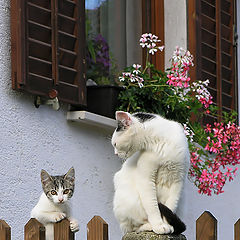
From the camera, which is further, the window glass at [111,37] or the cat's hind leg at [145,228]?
the window glass at [111,37]

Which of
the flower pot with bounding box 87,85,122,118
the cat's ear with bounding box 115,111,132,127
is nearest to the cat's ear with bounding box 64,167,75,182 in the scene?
the cat's ear with bounding box 115,111,132,127

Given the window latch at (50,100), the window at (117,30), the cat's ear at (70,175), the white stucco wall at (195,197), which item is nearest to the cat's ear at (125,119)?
the cat's ear at (70,175)

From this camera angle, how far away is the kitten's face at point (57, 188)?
3365 mm

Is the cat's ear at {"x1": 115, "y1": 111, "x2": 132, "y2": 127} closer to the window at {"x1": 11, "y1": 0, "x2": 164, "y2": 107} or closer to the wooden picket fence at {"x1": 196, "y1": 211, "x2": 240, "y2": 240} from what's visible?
the wooden picket fence at {"x1": 196, "y1": 211, "x2": 240, "y2": 240}

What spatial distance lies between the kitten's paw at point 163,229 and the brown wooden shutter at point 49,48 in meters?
1.67

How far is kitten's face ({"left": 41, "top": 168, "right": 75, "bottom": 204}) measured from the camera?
3.37 metres

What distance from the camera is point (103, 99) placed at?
18.1 ft

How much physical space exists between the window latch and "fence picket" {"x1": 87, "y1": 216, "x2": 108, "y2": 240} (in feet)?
6.51

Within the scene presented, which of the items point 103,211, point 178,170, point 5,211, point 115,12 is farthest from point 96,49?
point 178,170

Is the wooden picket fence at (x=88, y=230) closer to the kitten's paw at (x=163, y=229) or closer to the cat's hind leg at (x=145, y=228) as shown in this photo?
the kitten's paw at (x=163, y=229)

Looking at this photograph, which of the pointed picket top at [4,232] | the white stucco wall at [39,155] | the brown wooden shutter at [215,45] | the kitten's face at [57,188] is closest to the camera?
the pointed picket top at [4,232]

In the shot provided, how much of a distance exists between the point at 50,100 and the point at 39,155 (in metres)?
0.34

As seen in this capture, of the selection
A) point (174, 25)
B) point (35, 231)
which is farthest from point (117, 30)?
point (35, 231)

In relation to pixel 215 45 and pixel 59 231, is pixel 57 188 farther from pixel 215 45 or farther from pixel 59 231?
pixel 215 45
